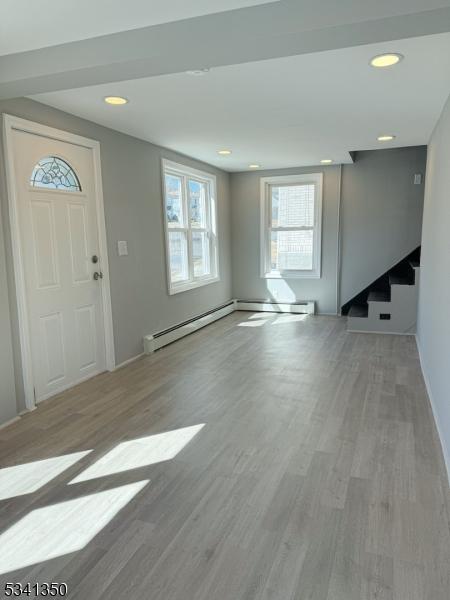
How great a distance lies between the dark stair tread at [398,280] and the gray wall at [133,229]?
2.87m

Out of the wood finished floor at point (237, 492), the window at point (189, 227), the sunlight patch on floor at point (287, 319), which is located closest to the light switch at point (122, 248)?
the window at point (189, 227)

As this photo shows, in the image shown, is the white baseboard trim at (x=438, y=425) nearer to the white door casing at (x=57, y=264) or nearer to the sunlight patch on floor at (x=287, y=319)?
the sunlight patch on floor at (x=287, y=319)

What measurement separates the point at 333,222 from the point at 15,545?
568 cm

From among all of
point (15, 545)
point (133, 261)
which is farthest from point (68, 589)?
point (133, 261)

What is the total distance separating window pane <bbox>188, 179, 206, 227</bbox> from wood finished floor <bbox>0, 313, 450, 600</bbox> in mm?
2870

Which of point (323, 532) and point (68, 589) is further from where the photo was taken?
point (323, 532)

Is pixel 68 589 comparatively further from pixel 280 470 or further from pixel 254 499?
pixel 280 470

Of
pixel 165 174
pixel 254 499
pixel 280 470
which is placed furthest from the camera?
pixel 165 174

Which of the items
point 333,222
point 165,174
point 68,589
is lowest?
point 68,589

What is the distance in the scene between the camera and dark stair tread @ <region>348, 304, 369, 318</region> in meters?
5.51

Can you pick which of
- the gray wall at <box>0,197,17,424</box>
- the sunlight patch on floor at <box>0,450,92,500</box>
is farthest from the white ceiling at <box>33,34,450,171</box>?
the sunlight patch on floor at <box>0,450,92,500</box>

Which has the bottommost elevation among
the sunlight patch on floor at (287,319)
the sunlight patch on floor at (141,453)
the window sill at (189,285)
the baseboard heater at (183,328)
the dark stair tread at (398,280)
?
the sunlight patch on floor at (141,453)

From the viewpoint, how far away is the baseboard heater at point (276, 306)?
6602mm

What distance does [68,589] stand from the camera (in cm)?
155
